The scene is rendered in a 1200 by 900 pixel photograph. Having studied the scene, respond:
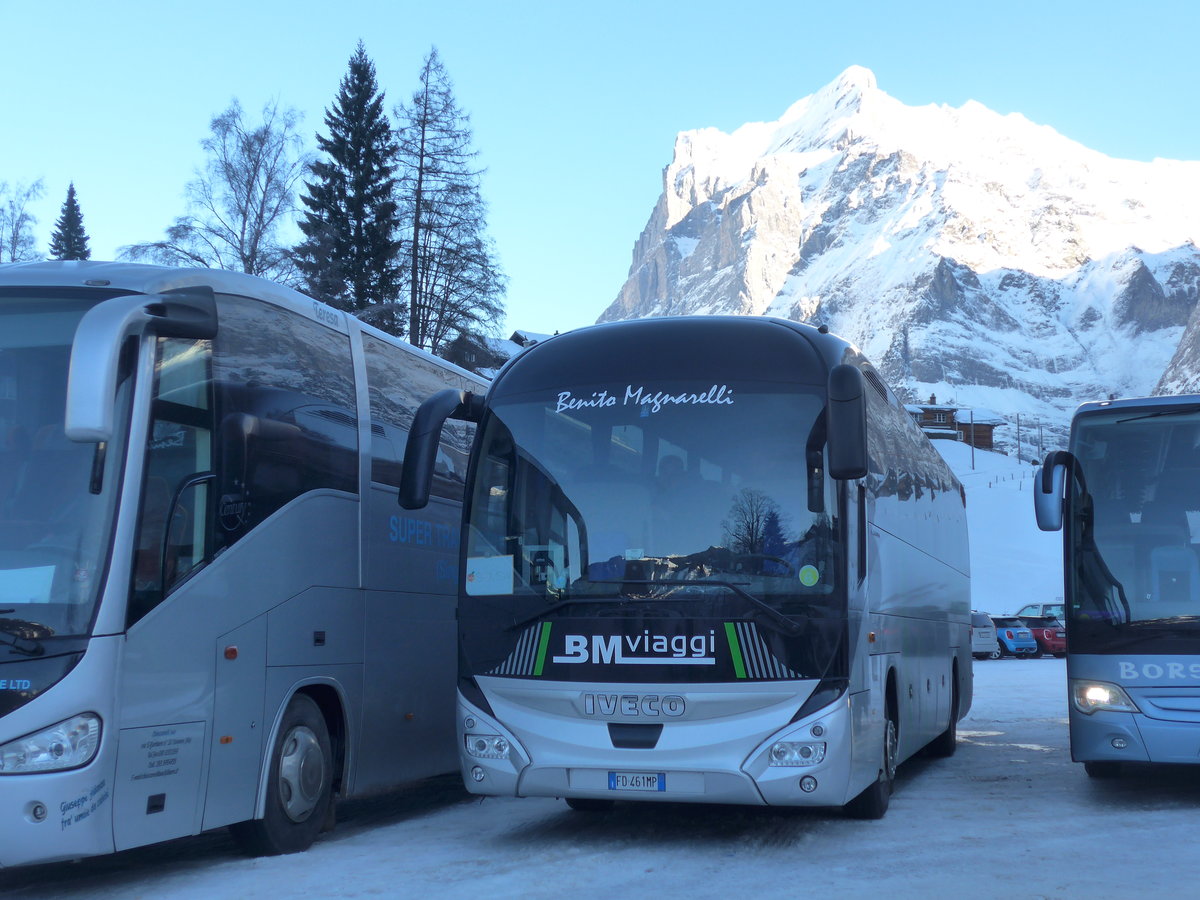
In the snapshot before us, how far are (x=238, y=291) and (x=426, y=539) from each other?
9.10 ft

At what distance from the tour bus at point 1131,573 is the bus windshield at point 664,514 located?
254 centimetres

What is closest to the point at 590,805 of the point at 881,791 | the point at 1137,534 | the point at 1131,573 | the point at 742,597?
the point at 881,791

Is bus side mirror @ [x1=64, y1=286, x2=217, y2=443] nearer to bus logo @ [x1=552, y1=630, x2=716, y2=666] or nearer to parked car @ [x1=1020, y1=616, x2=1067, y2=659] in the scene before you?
bus logo @ [x1=552, y1=630, x2=716, y2=666]

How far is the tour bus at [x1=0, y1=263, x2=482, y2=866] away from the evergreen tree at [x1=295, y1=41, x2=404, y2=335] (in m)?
26.6

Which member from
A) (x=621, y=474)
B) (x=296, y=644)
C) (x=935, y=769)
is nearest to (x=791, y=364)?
(x=621, y=474)

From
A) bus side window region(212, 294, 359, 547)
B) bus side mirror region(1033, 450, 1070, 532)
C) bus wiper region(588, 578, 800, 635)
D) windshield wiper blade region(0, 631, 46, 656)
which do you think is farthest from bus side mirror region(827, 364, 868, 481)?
windshield wiper blade region(0, 631, 46, 656)

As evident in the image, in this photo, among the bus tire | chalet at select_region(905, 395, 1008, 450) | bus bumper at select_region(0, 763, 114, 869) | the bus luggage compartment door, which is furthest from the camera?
chalet at select_region(905, 395, 1008, 450)

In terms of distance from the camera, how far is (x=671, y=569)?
691 centimetres

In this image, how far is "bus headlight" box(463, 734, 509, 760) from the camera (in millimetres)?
7070

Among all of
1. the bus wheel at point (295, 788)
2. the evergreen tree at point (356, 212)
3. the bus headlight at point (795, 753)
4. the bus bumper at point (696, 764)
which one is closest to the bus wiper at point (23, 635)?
the bus wheel at point (295, 788)

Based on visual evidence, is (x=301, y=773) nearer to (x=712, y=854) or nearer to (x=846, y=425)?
(x=712, y=854)

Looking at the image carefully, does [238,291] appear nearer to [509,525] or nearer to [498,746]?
[509,525]

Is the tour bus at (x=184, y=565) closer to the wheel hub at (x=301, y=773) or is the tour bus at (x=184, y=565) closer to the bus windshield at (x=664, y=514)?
the wheel hub at (x=301, y=773)

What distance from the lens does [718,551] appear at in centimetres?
687
